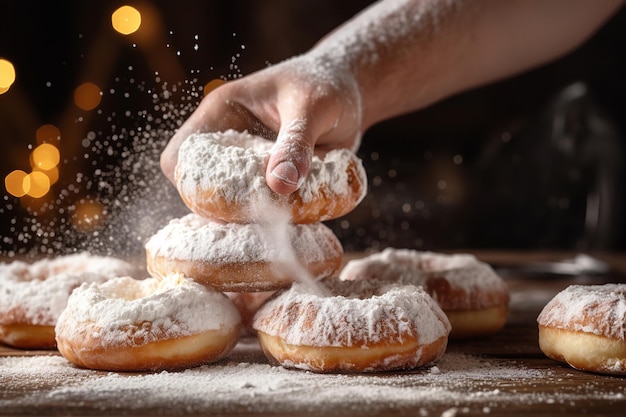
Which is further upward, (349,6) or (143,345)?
(349,6)

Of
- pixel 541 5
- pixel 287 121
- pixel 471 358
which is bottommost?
pixel 471 358

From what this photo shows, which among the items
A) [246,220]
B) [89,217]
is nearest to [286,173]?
[246,220]

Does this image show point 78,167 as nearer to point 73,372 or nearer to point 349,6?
point 349,6

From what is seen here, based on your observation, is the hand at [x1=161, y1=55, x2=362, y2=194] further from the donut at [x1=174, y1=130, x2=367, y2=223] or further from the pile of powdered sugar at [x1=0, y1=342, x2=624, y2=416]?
the pile of powdered sugar at [x1=0, y1=342, x2=624, y2=416]

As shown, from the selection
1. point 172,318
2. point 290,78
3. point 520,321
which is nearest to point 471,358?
point 520,321

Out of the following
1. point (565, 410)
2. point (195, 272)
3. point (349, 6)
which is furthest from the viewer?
point (349, 6)

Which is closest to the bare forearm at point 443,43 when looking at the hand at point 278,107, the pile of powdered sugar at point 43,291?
the hand at point 278,107
